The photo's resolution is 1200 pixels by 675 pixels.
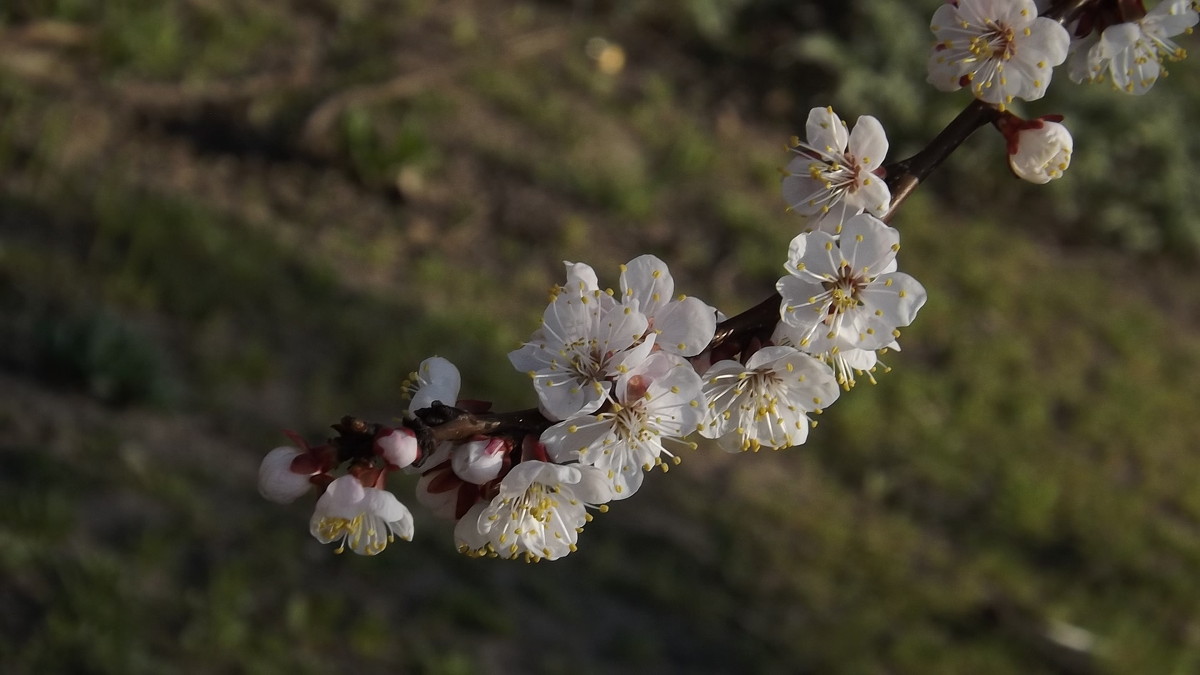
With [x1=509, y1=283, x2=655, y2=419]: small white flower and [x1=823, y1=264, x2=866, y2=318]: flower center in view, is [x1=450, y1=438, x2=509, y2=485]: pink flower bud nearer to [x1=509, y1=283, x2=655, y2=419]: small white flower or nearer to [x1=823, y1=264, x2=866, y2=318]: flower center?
[x1=509, y1=283, x2=655, y2=419]: small white flower

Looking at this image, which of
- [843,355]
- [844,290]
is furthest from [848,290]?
[843,355]

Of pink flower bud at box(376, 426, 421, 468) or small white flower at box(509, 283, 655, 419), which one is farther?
small white flower at box(509, 283, 655, 419)

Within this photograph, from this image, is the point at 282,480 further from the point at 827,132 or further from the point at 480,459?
the point at 827,132

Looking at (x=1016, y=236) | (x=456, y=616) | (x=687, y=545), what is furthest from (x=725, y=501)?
(x=1016, y=236)

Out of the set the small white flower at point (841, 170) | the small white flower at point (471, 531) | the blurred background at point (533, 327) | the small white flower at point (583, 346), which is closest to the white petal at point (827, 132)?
the small white flower at point (841, 170)

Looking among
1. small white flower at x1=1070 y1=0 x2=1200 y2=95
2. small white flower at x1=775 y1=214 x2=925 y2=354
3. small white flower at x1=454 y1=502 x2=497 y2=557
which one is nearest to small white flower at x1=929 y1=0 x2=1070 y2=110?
small white flower at x1=1070 y1=0 x2=1200 y2=95

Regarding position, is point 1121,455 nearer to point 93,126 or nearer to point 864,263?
point 864,263

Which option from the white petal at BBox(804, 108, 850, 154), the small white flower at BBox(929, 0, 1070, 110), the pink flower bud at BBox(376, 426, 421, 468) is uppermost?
the small white flower at BBox(929, 0, 1070, 110)
